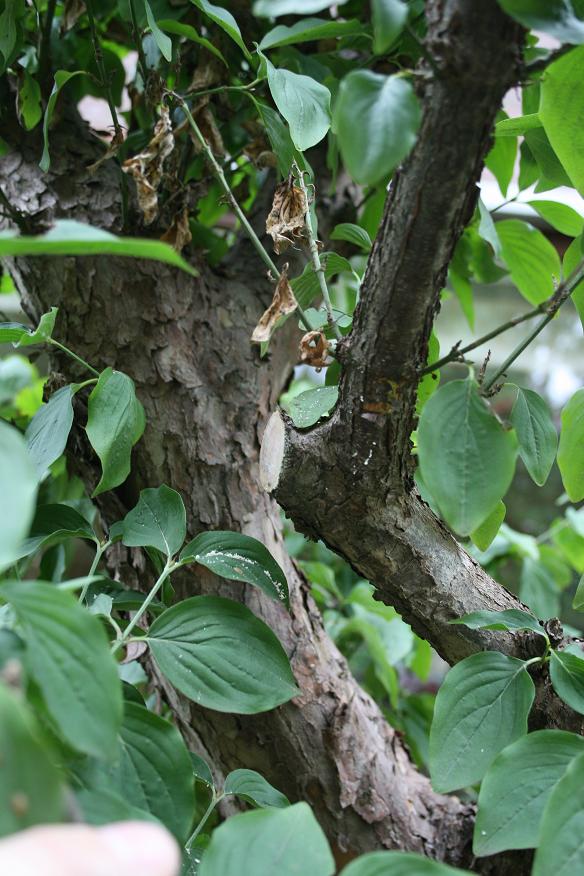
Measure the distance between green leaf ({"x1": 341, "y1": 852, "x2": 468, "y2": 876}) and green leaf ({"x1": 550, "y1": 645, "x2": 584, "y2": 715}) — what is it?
193 millimetres

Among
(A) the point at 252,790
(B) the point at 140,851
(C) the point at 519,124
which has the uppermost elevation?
(C) the point at 519,124

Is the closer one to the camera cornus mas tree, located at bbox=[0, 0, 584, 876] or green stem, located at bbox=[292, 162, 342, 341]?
cornus mas tree, located at bbox=[0, 0, 584, 876]

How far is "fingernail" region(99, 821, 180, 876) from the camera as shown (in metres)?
0.26

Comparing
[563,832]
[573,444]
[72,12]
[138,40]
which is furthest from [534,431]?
[72,12]

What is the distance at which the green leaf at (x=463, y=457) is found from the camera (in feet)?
1.35

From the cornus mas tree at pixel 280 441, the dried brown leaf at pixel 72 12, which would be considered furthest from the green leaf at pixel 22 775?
the dried brown leaf at pixel 72 12

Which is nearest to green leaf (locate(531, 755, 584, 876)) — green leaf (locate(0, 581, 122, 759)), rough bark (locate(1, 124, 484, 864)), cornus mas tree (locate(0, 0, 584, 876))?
cornus mas tree (locate(0, 0, 584, 876))

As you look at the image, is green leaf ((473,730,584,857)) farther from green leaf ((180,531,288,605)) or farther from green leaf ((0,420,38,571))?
green leaf ((0,420,38,571))

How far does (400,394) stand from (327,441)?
0.07 meters

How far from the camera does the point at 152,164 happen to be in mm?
650

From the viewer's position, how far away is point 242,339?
2.56ft

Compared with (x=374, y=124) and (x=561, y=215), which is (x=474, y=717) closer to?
(x=374, y=124)

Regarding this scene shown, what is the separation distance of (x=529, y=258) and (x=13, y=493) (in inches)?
28.7

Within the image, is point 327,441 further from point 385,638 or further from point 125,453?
point 385,638
